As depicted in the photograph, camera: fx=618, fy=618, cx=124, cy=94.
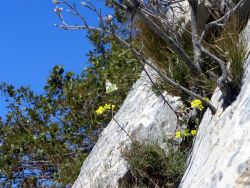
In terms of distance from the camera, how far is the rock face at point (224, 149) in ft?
10.1

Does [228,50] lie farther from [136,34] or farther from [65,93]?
[65,93]

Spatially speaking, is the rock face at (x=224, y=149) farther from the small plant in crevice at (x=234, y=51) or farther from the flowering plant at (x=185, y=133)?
the flowering plant at (x=185, y=133)

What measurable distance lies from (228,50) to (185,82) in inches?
31.9

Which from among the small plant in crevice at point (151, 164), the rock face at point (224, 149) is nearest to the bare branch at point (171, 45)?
the rock face at point (224, 149)

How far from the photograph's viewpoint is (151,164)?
16.0ft

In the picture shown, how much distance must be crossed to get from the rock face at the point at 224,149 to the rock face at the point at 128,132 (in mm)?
861

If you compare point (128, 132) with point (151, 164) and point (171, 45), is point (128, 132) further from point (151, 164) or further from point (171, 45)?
point (171, 45)

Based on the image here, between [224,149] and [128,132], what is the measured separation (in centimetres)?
215

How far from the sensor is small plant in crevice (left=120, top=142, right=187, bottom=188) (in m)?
4.78

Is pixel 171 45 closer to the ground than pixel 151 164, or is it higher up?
higher up

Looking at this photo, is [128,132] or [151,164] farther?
[128,132]

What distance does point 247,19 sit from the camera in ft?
16.6

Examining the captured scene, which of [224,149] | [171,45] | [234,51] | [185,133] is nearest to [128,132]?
[185,133]

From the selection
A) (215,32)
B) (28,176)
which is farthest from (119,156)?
(28,176)
